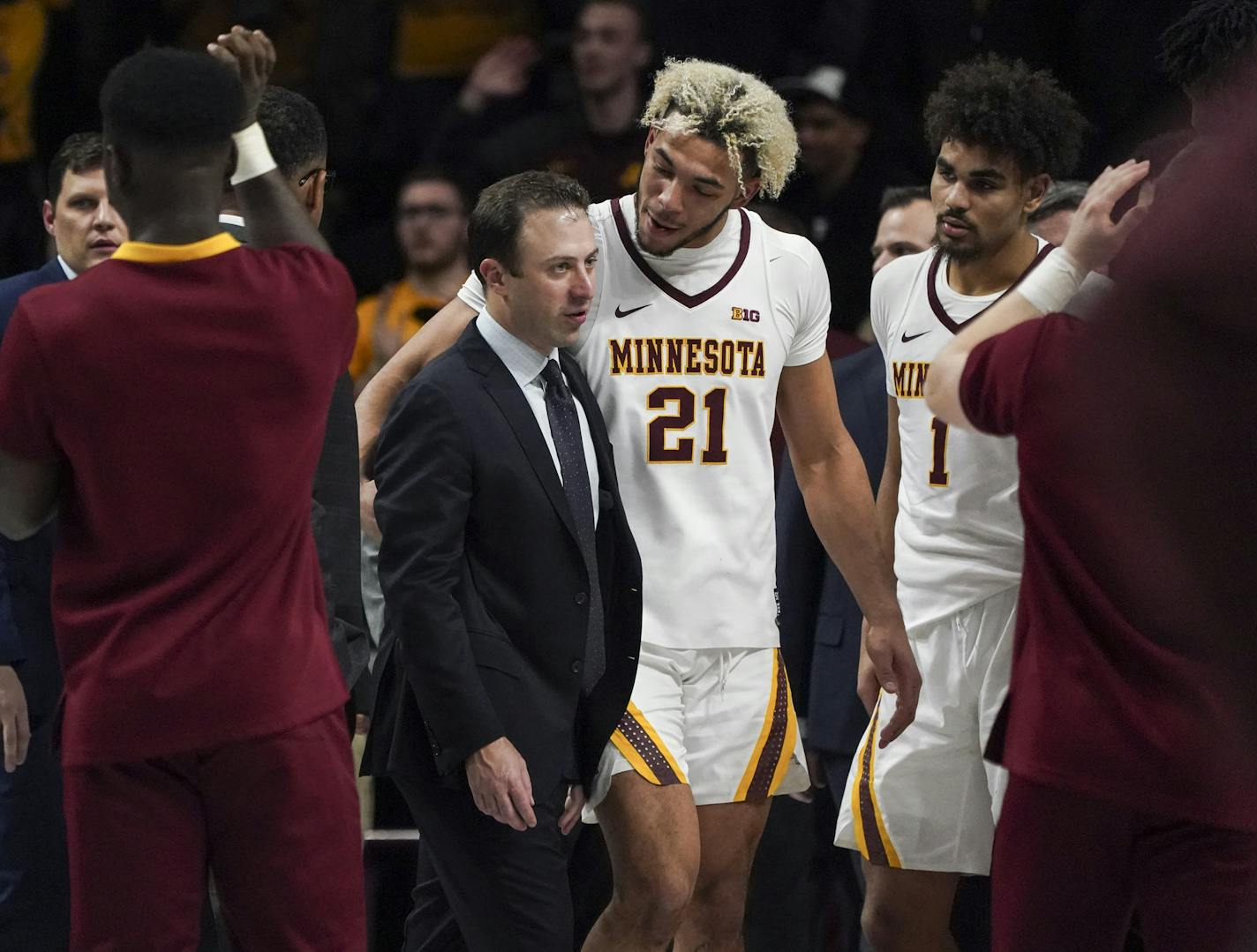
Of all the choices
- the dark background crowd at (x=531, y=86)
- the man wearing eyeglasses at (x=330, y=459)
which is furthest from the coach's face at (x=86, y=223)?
the dark background crowd at (x=531, y=86)

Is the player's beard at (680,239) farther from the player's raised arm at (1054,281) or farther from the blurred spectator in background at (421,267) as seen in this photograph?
the blurred spectator in background at (421,267)

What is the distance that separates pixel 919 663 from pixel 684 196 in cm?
116

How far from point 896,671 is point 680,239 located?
106cm

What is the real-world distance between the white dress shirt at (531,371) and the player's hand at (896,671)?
0.74m

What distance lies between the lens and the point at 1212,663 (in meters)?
2.44

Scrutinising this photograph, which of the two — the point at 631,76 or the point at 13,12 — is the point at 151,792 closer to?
the point at 631,76

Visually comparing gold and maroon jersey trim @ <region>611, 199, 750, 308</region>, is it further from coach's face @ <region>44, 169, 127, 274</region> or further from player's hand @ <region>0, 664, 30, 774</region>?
player's hand @ <region>0, 664, 30, 774</region>

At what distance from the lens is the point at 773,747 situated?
413cm

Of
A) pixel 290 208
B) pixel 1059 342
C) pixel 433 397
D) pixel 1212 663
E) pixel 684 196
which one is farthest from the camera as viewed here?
pixel 684 196

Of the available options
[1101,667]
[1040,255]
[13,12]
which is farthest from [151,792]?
[13,12]

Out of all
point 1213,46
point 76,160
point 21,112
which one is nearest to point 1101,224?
point 1213,46

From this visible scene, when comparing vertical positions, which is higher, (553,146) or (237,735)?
(553,146)

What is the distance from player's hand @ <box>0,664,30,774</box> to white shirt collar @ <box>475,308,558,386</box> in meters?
1.27

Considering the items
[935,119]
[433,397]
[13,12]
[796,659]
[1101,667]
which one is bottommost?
[796,659]
